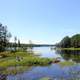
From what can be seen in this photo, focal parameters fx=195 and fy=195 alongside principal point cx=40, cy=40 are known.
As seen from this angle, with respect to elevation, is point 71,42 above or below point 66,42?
below

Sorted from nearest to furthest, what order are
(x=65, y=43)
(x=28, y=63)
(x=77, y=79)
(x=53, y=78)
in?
(x=77, y=79) < (x=53, y=78) < (x=28, y=63) < (x=65, y=43)

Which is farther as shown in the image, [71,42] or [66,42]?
[66,42]

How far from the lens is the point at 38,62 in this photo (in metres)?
47.0

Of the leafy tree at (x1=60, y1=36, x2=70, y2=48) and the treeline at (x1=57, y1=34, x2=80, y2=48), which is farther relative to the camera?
the leafy tree at (x1=60, y1=36, x2=70, y2=48)

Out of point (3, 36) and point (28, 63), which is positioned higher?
point (3, 36)

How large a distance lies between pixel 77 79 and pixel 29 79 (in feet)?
21.7

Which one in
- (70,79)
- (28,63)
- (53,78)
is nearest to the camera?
(70,79)

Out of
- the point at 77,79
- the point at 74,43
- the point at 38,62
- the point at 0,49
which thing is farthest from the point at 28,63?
the point at 74,43

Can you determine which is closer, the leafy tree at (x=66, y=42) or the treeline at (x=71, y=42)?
the treeline at (x=71, y=42)

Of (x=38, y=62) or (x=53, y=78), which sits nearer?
(x=53, y=78)

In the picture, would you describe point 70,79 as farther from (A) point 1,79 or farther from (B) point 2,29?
(B) point 2,29

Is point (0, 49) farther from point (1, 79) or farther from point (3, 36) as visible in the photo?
point (1, 79)

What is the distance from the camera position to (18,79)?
25.3 meters

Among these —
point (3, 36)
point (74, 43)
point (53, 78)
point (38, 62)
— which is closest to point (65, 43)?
point (74, 43)
